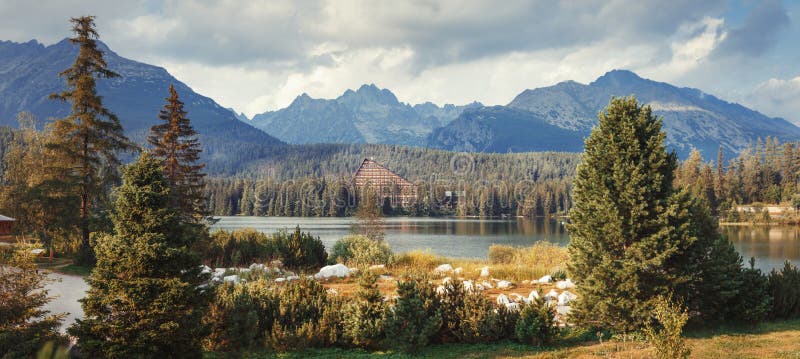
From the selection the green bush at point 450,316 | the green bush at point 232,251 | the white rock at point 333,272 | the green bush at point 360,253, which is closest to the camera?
the green bush at point 450,316

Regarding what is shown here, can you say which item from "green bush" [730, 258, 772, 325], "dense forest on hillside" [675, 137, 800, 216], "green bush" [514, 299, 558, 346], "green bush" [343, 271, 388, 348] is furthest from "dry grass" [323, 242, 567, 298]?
"dense forest on hillside" [675, 137, 800, 216]

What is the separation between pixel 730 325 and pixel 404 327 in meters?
6.99

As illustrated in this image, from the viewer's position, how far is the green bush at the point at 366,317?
9234 millimetres

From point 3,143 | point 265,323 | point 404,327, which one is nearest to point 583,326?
point 404,327

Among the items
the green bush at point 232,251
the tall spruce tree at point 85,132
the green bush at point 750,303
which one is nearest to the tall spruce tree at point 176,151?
the tall spruce tree at point 85,132

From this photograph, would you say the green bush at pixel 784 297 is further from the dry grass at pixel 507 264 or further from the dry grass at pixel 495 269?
the dry grass at pixel 507 264

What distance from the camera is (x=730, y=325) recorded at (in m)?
10.8

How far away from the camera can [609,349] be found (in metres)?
9.03

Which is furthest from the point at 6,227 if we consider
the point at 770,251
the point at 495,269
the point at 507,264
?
the point at 770,251

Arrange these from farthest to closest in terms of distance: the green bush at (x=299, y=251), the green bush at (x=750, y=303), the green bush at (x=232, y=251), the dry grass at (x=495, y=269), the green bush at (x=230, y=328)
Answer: the green bush at (x=232, y=251), the green bush at (x=299, y=251), the dry grass at (x=495, y=269), the green bush at (x=750, y=303), the green bush at (x=230, y=328)

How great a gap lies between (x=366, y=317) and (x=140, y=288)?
3.93 meters

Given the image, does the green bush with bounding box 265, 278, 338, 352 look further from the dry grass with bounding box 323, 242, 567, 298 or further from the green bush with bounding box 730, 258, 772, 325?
the green bush with bounding box 730, 258, 772, 325

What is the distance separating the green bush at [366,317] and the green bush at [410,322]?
24cm

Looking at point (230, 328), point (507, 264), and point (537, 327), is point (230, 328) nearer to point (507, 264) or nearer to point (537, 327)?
point (537, 327)
